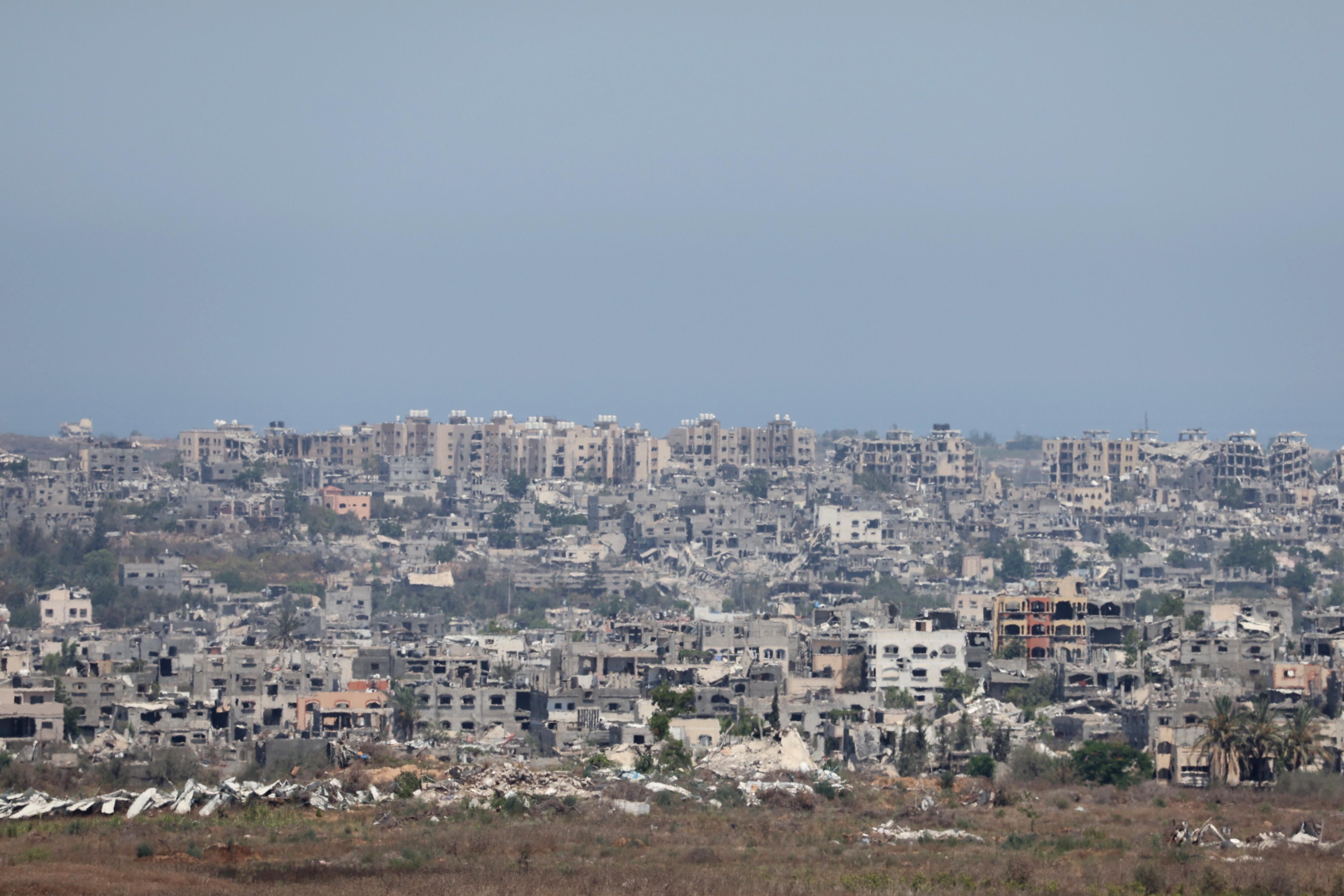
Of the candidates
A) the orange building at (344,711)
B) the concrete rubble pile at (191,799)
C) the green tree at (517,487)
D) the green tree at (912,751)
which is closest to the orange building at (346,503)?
the green tree at (517,487)

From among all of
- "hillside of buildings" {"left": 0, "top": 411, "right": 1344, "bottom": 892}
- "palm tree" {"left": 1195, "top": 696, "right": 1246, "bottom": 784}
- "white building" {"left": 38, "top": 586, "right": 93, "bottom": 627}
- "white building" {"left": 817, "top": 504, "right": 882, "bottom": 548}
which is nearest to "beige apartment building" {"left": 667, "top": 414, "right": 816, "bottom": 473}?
"hillside of buildings" {"left": 0, "top": 411, "right": 1344, "bottom": 892}

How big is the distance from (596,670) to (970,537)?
61.8m

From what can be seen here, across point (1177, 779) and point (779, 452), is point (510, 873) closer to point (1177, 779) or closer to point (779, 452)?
point (1177, 779)

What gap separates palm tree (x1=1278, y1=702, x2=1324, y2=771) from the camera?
4894 cm

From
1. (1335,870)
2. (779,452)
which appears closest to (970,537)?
(779,452)

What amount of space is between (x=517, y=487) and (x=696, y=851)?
93.5m

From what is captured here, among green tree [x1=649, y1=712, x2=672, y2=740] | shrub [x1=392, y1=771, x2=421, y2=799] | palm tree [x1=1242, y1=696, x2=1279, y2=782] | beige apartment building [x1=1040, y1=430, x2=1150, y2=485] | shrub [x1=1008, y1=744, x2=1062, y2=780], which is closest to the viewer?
shrub [x1=392, y1=771, x2=421, y2=799]

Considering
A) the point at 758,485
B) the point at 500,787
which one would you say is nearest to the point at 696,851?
the point at 500,787

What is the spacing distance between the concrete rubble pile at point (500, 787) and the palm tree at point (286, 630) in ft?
82.4

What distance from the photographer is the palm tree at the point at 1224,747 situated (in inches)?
1940

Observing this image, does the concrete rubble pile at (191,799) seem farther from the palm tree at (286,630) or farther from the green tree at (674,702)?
the palm tree at (286,630)

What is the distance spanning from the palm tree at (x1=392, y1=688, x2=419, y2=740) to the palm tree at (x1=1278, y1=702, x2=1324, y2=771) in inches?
806

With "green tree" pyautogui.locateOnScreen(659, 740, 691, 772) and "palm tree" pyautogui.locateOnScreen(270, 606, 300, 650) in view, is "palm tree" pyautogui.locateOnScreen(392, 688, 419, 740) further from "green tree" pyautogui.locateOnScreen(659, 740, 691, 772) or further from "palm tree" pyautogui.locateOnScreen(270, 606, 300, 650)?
"palm tree" pyautogui.locateOnScreen(270, 606, 300, 650)

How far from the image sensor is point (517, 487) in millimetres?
130750
